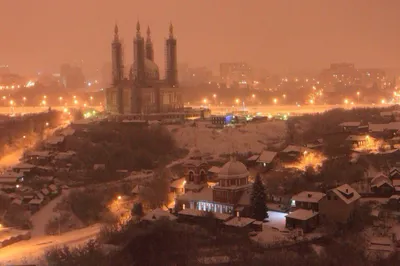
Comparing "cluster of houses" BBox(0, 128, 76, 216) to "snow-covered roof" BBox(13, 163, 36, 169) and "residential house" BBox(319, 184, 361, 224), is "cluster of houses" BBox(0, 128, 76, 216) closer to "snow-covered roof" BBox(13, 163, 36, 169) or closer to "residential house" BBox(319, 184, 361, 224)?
"snow-covered roof" BBox(13, 163, 36, 169)

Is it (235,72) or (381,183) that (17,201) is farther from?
(235,72)

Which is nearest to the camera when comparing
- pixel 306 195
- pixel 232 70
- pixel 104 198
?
pixel 306 195

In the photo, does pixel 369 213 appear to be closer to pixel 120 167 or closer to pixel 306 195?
pixel 306 195

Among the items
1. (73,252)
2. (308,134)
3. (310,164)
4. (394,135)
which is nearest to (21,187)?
(73,252)

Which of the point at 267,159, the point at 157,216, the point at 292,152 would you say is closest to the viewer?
the point at 157,216

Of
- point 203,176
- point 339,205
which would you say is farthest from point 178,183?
point 339,205

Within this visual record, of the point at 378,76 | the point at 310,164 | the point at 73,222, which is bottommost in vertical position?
the point at 73,222

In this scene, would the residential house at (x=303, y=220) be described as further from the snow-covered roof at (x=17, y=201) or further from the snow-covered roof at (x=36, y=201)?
the snow-covered roof at (x=17, y=201)
